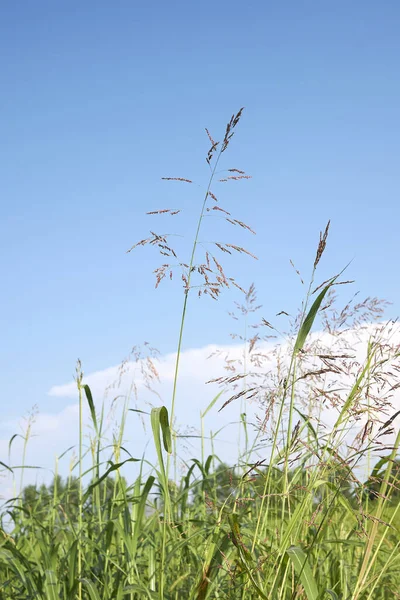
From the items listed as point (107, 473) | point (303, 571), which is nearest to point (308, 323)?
point (303, 571)

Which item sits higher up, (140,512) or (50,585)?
(140,512)

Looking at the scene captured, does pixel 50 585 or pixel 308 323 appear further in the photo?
pixel 50 585

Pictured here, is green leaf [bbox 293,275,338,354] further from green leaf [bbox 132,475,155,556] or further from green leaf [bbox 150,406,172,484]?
green leaf [bbox 132,475,155,556]

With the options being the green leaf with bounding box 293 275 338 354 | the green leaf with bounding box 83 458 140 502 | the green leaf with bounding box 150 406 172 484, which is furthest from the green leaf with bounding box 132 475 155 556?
the green leaf with bounding box 293 275 338 354

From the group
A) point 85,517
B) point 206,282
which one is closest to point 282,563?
point 206,282

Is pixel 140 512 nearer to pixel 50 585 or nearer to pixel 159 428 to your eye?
pixel 50 585

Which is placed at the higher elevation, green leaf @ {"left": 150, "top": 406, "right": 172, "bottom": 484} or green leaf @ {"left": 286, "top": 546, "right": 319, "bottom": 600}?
green leaf @ {"left": 150, "top": 406, "right": 172, "bottom": 484}

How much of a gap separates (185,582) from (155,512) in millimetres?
376

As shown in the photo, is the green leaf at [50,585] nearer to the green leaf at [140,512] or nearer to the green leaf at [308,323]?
the green leaf at [140,512]

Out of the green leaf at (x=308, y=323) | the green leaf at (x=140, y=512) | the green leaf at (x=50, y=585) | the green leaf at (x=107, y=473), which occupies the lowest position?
the green leaf at (x=50, y=585)

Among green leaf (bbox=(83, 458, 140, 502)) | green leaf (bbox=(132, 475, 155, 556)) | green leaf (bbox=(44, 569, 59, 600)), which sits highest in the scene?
green leaf (bbox=(83, 458, 140, 502))

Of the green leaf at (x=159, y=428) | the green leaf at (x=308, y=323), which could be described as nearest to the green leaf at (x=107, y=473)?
the green leaf at (x=159, y=428)

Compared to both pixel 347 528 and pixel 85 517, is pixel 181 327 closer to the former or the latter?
pixel 85 517

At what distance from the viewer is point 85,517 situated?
10.00 feet
